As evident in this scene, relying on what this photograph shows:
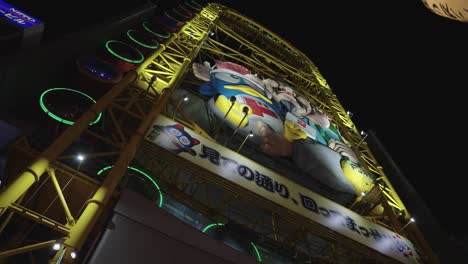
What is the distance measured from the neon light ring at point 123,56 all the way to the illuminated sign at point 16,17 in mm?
3707

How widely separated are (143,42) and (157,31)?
239 centimetres

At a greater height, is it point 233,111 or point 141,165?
point 233,111

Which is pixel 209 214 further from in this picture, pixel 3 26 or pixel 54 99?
pixel 3 26

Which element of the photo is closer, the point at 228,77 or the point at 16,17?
the point at 16,17

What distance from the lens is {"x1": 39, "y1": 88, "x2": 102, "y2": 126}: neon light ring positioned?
8.95 meters

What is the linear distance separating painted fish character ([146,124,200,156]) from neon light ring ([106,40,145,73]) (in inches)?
261

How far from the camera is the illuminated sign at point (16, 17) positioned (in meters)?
9.41

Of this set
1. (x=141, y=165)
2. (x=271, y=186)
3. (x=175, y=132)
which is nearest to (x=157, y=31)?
(x=141, y=165)

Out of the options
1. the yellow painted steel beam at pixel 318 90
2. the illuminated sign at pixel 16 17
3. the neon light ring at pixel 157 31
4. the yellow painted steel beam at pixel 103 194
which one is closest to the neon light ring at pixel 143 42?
the neon light ring at pixel 157 31

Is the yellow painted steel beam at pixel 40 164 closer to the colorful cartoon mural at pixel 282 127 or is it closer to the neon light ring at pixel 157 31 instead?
the colorful cartoon mural at pixel 282 127

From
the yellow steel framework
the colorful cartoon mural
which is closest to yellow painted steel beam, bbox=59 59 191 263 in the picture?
the yellow steel framework

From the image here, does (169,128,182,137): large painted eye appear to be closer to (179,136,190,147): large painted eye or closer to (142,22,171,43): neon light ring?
(179,136,190,147): large painted eye

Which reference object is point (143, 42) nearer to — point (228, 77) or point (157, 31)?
point (157, 31)

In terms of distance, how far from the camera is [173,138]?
7645mm
